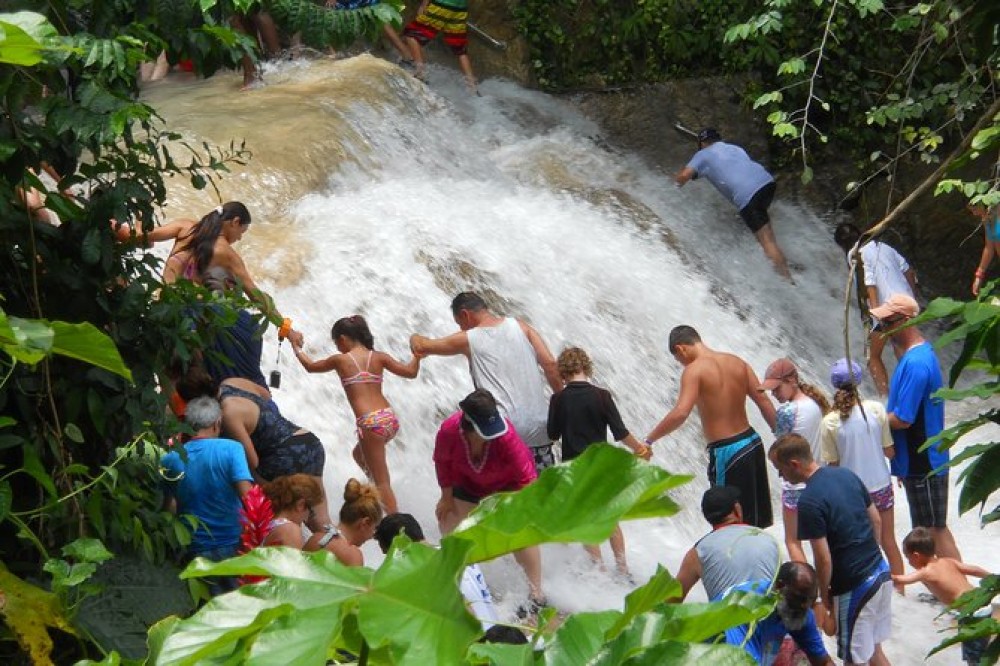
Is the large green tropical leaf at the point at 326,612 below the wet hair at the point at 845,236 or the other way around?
the other way around

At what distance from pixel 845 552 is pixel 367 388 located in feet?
8.07

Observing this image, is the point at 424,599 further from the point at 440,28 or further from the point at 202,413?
the point at 440,28

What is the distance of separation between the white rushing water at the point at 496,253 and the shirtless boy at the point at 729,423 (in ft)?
2.44

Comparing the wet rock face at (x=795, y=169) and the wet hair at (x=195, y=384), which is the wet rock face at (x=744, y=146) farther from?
the wet hair at (x=195, y=384)

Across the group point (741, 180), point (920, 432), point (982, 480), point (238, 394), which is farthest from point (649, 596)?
point (741, 180)

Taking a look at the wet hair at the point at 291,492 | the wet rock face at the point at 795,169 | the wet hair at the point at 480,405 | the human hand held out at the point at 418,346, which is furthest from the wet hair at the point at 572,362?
the wet rock face at the point at 795,169

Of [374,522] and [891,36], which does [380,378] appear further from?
[891,36]

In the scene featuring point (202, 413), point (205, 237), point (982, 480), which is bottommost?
point (202, 413)

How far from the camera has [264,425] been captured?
6523 mm

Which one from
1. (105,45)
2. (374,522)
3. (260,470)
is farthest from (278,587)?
(260,470)

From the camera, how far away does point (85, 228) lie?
4730mm

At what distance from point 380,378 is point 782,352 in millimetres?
4524

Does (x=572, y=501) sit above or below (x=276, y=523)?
above

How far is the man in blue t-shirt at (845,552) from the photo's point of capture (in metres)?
6.30
